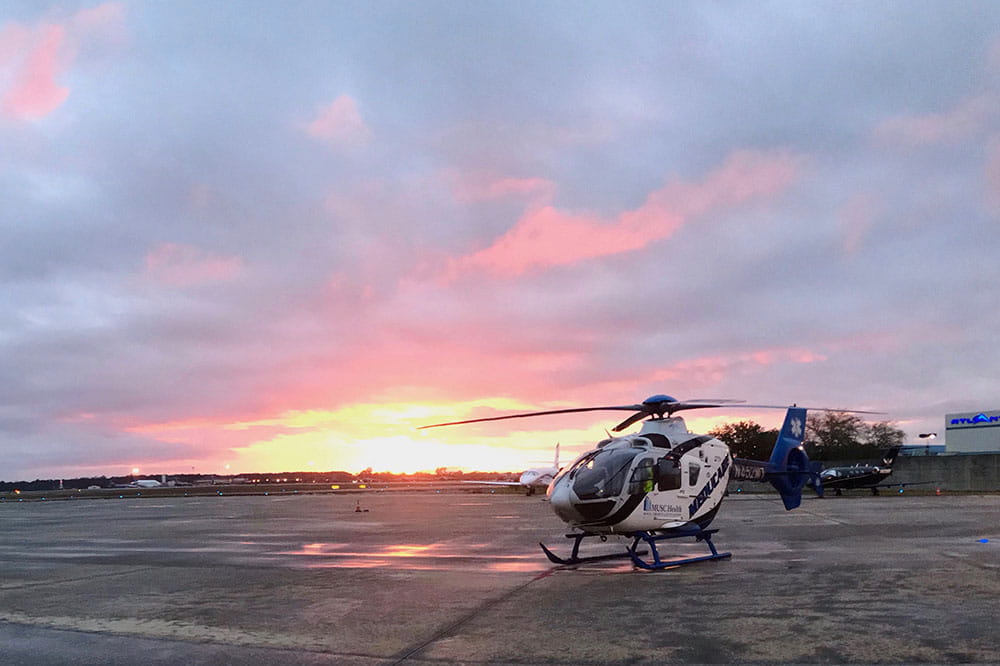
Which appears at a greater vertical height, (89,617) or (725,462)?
(725,462)

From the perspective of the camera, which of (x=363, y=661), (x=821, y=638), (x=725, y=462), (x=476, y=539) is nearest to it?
(x=363, y=661)

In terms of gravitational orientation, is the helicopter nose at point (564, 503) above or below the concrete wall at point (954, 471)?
above

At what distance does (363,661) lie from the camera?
7.88 meters

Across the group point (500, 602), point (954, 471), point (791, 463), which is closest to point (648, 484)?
point (500, 602)

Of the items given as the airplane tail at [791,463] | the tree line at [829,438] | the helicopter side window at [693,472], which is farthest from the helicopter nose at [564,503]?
the tree line at [829,438]

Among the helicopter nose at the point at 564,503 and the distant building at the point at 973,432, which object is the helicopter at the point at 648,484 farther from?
the distant building at the point at 973,432

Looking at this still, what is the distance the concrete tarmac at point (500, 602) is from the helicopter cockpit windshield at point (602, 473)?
5.08 ft

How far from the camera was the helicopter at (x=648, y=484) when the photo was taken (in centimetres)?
1433

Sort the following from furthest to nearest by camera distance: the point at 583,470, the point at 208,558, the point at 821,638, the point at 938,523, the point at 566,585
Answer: the point at 938,523 < the point at 208,558 < the point at 583,470 < the point at 566,585 < the point at 821,638

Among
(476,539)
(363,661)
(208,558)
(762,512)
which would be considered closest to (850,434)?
(762,512)

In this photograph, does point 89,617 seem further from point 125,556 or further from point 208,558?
point 125,556

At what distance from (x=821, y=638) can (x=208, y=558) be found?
14.9m

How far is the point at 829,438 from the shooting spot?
330 ft

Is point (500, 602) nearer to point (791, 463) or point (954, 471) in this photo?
point (791, 463)
